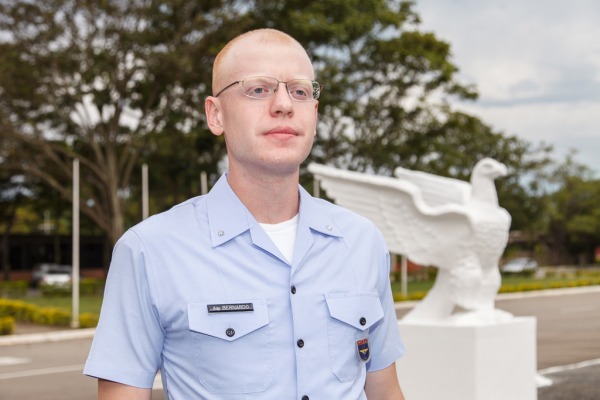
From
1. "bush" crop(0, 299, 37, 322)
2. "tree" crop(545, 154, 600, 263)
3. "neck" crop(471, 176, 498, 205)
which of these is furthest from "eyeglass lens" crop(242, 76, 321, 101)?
"tree" crop(545, 154, 600, 263)

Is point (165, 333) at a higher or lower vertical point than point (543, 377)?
higher

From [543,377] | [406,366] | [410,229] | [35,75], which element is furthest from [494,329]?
[35,75]

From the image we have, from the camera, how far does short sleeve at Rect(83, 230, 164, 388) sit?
2086mm

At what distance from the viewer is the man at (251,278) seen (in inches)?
82.7

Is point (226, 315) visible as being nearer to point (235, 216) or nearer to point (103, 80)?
point (235, 216)

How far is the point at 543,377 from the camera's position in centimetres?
1143

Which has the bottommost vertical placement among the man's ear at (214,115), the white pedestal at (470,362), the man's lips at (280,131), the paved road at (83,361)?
the paved road at (83,361)

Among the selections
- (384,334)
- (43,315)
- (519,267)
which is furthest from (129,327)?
(519,267)

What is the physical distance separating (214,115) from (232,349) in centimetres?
62

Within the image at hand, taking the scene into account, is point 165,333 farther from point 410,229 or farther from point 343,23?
point 343,23

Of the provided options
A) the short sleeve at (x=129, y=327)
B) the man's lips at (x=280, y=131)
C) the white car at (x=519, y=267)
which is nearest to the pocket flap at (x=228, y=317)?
the short sleeve at (x=129, y=327)

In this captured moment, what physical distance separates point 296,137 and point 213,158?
29149mm

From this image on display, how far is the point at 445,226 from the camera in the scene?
9.18 metres

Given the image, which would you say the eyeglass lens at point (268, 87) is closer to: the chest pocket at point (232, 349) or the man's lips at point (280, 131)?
the man's lips at point (280, 131)
